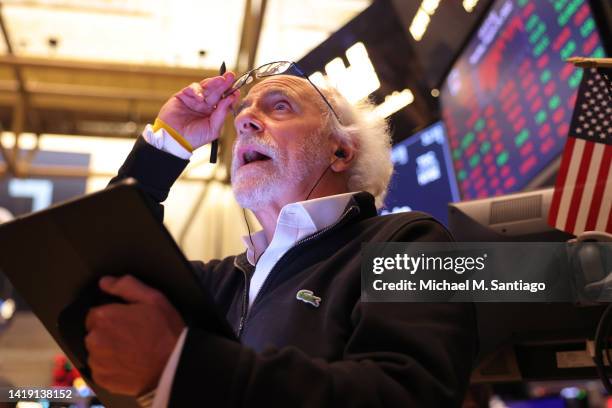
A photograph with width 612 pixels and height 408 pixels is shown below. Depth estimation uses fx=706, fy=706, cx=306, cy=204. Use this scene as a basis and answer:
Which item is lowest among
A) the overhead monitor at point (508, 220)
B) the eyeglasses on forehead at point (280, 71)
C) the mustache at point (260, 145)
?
the overhead monitor at point (508, 220)

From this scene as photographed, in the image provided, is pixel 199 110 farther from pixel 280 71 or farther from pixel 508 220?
pixel 508 220

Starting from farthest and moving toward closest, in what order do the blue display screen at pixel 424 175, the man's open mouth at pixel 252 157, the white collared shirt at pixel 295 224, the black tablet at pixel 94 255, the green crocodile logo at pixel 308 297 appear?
1. the blue display screen at pixel 424 175
2. the man's open mouth at pixel 252 157
3. the white collared shirt at pixel 295 224
4. the green crocodile logo at pixel 308 297
5. the black tablet at pixel 94 255

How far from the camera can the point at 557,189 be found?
2004 mm

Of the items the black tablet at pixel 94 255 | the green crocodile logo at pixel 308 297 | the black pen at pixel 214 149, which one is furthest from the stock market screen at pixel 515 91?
the black tablet at pixel 94 255

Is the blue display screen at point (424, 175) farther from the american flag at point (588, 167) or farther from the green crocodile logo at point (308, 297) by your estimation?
the green crocodile logo at point (308, 297)

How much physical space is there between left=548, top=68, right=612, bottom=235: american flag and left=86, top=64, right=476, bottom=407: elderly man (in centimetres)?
53

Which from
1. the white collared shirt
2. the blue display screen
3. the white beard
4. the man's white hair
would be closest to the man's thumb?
the white collared shirt

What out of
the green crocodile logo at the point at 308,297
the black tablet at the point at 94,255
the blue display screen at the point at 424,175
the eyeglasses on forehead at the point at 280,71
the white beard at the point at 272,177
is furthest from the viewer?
the blue display screen at the point at 424,175

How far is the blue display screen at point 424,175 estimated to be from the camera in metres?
3.41

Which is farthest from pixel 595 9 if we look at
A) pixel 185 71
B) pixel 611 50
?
pixel 185 71

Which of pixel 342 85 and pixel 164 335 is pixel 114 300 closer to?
pixel 164 335

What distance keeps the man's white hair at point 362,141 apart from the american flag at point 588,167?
501mm

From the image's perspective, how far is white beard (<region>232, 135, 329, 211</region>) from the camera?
188 centimetres

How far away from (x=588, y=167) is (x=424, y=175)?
1470 millimetres
